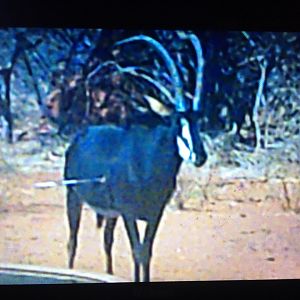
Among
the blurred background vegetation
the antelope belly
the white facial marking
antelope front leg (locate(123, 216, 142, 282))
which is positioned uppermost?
the blurred background vegetation

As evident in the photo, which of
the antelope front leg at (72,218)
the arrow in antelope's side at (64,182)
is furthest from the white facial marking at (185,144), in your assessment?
the antelope front leg at (72,218)

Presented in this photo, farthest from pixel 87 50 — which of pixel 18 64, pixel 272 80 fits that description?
pixel 272 80

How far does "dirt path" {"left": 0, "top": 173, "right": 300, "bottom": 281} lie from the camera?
3459 mm

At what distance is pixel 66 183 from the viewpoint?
11.4 feet

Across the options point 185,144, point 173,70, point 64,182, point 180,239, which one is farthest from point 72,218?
point 173,70

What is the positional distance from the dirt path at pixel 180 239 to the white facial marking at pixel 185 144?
22 cm

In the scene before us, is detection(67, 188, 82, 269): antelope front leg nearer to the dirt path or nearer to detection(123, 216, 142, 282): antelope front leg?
the dirt path

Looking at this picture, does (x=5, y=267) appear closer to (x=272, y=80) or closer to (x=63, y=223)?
(x=63, y=223)

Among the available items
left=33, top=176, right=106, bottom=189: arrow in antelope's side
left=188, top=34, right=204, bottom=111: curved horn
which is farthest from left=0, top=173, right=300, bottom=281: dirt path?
left=188, top=34, right=204, bottom=111: curved horn

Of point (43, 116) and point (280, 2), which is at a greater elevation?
point (280, 2)

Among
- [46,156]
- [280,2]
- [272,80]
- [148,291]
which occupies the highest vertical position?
[280,2]

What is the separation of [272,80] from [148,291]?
1.04 meters

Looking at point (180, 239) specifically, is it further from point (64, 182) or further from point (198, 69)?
point (198, 69)

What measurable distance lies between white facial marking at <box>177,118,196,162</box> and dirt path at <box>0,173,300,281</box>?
0.71ft
